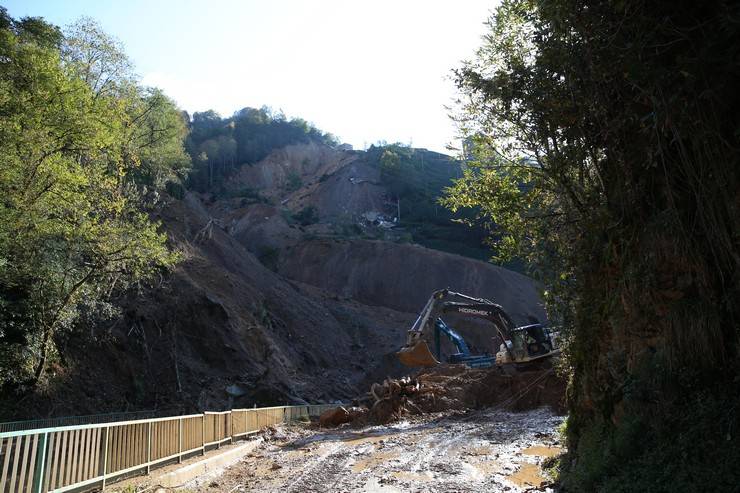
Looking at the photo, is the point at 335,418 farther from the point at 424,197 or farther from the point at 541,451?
the point at 424,197

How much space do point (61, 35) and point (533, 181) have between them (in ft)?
96.1

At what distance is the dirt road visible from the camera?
11102 mm

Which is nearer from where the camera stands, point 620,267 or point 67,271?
point 620,267

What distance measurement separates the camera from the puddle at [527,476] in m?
10.6

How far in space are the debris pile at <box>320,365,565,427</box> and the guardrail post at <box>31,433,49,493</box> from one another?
16798 millimetres

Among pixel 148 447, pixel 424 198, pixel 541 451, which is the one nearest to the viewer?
pixel 148 447

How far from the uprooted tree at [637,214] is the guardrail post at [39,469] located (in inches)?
262

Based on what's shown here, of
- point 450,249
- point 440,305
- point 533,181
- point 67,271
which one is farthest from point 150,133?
point 450,249

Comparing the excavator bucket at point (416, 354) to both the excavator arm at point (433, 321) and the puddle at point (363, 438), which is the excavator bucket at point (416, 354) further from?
the puddle at point (363, 438)

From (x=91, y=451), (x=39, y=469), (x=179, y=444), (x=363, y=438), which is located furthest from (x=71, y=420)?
(x=39, y=469)

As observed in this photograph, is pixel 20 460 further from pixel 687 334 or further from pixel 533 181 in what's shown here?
pixel 533 181

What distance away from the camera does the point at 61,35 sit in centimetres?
3150

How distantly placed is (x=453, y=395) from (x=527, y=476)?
48.4 feet

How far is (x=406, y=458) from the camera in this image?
14125 mm
